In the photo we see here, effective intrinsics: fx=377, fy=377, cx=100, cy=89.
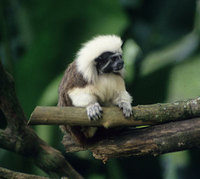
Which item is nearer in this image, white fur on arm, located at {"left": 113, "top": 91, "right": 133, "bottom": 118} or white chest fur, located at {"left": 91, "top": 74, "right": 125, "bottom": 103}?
white fur on arm, located at {"left": 113, "top": 91, "right": 133, "bottom": 118}

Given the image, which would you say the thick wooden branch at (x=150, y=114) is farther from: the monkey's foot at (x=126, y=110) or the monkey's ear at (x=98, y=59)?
the monkey's ear at (x=98, y=59)

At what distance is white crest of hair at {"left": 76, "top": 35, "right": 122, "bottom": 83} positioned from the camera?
3332mm

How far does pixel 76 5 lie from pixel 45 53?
2.74 ft

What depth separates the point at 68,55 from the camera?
523cm

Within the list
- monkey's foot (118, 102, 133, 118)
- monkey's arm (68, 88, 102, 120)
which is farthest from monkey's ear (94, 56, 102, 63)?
monkey's foot (118, 102, 133, 118)

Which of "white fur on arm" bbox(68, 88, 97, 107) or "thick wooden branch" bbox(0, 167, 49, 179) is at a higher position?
"white fur on arm" bbox(68, 88, 97, 107)

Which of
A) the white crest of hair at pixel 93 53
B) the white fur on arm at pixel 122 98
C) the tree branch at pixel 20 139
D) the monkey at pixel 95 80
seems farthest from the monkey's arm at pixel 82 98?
the tree branch at pixel 20 139

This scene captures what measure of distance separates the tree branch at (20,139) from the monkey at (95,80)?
1.81 ft

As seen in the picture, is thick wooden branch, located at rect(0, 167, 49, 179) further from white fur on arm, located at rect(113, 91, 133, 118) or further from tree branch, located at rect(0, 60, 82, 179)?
white fur on arm, located at rect(113, 91, 133, 118)

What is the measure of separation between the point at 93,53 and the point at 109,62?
Answer: 0.18 meters

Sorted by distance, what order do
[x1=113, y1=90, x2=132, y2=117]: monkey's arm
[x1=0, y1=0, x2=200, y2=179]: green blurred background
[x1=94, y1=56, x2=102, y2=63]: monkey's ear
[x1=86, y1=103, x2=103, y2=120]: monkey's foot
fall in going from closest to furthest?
1. [x1=86, y1=103, x2=103, y2=120]: monkey's foot
2. [x1=113, y1=90, x2=132, y2=117]: monkey's arm
3. [x1=94, y1=56, x2=102, y2=63]: monkey's ear
4. [x1=0, y1=0, x2=200, y2=179]: green blurred background

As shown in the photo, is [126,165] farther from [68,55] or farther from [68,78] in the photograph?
[68,78]

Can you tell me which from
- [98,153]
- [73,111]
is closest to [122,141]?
[98,153]

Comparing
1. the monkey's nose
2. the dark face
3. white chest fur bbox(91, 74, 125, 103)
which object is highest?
the dark face
